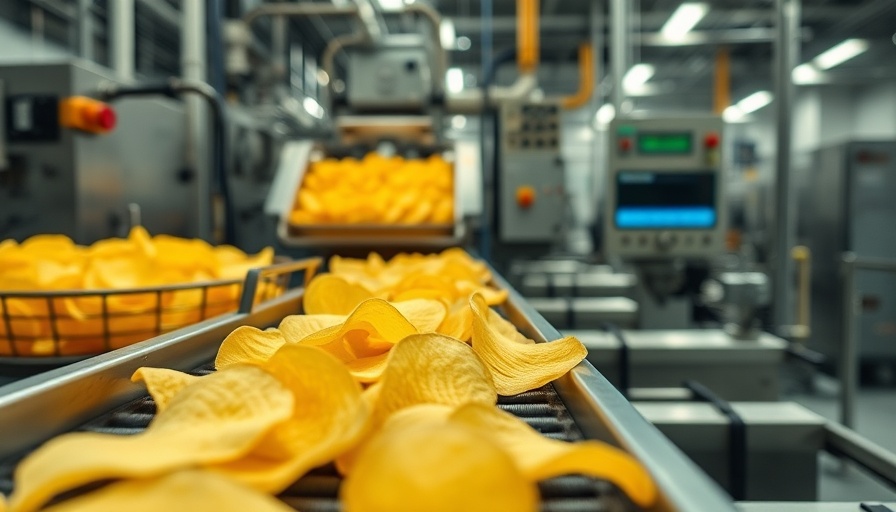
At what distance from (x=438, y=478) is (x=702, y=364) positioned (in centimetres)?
159

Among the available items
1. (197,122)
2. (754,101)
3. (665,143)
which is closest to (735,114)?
(754,101)

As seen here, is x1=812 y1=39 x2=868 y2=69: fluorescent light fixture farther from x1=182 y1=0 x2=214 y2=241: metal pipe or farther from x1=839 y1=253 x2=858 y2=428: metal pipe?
x1=182 y1=0 x2=214 y2=241: metal pipe

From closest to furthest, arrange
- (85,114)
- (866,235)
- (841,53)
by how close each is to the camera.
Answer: (85,114), (866,235), (841,53)

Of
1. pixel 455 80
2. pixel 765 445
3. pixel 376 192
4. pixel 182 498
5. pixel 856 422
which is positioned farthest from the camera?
pixel 455 80

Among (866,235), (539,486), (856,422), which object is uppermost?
(866,235)

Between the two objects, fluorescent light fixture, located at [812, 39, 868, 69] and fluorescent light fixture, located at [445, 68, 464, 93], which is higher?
fluorescent light fixture, located at [812, 39, 868, 69]

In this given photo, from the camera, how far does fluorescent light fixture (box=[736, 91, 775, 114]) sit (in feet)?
36.9

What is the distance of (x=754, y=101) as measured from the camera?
11602 mm

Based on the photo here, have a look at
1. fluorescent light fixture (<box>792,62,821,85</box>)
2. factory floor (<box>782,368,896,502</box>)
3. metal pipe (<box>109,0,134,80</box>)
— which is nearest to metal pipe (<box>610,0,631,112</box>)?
factory floor (<box>782,368,896,502</box>)

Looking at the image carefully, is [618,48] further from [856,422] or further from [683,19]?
[683,19]

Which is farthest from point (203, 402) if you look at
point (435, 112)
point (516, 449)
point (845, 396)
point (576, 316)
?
point (435, 112)

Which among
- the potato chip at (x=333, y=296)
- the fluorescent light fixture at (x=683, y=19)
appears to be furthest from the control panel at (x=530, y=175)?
the fluorescent light fixture at (x=683, y=19)

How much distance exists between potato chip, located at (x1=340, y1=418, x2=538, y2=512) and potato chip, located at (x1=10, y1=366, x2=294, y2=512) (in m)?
0.10

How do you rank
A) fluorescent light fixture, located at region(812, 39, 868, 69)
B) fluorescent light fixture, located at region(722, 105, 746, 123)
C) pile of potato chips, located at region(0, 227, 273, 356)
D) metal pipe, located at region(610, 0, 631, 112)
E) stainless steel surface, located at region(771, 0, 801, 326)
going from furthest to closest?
1. fluorescent light fixture, located at region(722, 105, 746, 123)
2. fluorescent light fixture, located at region(812, 39, 868, 69)
3. metal pipe, located at region(610, 0, 631, 112)
4. stainless steel surface, located at region(771, 0, 801, 326)
5. pile of potato chips, located at region(0, 227, 273, 356)
